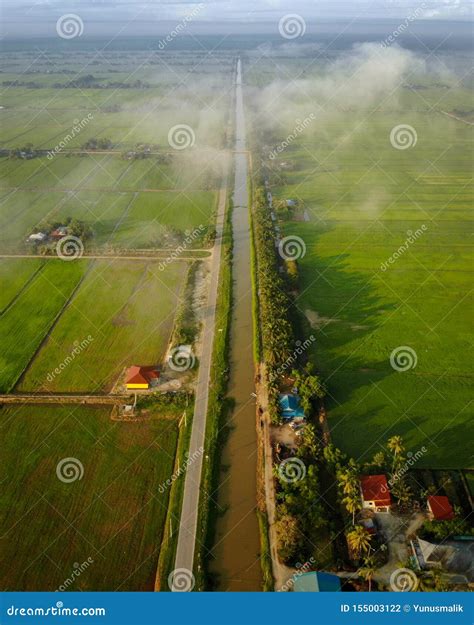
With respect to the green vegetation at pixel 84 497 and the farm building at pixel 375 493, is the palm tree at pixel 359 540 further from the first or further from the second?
the green vegetation at pixel 84 497

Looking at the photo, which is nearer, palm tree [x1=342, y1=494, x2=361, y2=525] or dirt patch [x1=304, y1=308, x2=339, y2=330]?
palm tree [x1=342, y1=494, x2=361, y2=525]

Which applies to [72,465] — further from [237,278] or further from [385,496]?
[237,278]

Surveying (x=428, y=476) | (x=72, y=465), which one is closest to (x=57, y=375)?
(x=72, y=465)

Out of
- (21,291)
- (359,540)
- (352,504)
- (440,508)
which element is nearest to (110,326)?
(21,291)

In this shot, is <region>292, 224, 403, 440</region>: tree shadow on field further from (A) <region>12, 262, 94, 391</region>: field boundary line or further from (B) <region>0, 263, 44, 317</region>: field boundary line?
(B) <region>0, 263, 44, 317</region>: field boundary line

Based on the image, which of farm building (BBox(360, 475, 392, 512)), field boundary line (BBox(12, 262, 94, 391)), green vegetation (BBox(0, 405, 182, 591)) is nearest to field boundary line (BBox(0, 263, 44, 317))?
field boundary line (BBox(12, 262, 94, 391))

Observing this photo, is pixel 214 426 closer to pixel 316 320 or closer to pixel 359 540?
pixel 359 540
